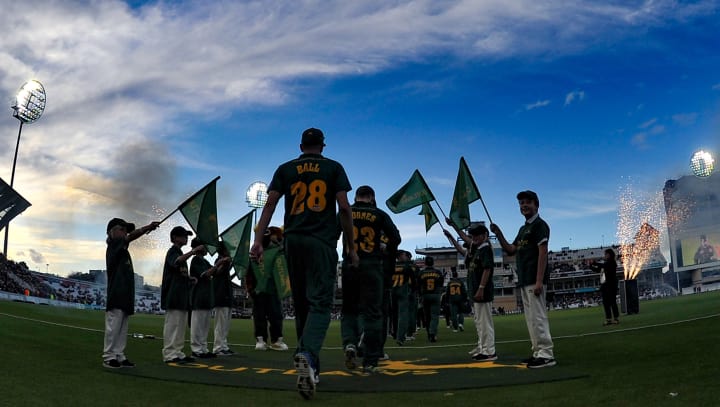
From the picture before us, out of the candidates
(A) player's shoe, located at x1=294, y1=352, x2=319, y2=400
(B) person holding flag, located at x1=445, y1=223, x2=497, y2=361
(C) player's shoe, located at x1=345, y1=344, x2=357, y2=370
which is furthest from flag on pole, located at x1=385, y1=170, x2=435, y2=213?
(A) player's shoe, located at x1=294, y1=352, x2=319, y2=400

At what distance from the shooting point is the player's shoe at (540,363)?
7.05 m

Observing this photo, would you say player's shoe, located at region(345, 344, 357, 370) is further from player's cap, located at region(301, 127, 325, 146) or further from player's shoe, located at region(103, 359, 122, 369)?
player's shoe, located at region(103, 359, 122, 369)

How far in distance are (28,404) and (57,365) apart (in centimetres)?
314

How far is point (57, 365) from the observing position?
7324mm

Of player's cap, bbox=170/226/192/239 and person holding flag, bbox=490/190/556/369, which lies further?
player's cap, bbox=170/226/192/239

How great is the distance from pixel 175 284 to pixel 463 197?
17.7 feet

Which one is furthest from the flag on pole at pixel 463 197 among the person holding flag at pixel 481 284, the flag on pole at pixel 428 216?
the flag on pole at pixel 428 216

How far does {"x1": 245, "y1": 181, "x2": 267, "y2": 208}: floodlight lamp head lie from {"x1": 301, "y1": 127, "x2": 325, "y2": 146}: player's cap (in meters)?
50.3

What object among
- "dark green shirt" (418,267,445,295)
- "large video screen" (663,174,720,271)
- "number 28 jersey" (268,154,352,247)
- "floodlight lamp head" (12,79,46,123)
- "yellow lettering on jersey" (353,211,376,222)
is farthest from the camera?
"large video screen" (663,174,720,271)

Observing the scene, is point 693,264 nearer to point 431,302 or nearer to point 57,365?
point 431,302

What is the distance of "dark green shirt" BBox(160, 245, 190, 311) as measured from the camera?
29.3 ft

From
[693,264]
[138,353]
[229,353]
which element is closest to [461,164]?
[229,353]

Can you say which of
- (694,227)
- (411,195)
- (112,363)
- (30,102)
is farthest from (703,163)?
(30,102)

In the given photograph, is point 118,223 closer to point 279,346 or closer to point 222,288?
point 222,288
